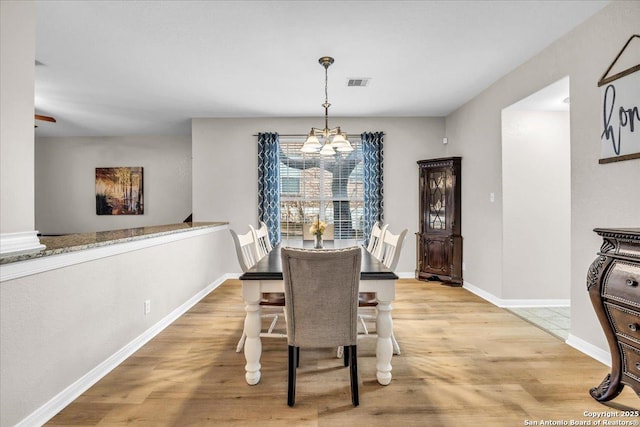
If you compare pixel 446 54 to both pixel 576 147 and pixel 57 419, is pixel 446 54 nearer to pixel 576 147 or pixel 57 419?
pixel 576 147

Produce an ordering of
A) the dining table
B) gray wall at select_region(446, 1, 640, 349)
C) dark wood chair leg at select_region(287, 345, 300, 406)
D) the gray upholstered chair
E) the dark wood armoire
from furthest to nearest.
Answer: the dark wood armoire
gray wall at select_region(446, 1, 640, 349)
the dining table
dark wood chair leg at select_region(287, 345, 300, 406)
the gray upholstered chair

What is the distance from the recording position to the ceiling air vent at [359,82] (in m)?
3.83

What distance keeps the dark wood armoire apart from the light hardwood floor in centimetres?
175

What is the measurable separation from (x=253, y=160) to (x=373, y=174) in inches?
77.3

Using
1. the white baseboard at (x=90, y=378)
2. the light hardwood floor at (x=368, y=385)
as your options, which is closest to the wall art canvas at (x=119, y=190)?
the white baseboard at (x=90, y=378)

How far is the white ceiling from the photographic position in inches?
99.0

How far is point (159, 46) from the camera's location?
3047mm

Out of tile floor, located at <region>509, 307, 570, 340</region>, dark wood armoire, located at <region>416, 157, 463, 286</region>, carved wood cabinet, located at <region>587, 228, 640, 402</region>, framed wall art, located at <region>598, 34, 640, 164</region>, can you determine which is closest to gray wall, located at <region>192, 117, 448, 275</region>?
dark wood armoire, located at <region>416, 157, 463, 286</region>

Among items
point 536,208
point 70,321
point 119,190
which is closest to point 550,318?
point 536,208

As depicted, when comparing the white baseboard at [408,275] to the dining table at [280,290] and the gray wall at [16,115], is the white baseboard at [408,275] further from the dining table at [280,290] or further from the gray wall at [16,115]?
the gray wall at [16,115]

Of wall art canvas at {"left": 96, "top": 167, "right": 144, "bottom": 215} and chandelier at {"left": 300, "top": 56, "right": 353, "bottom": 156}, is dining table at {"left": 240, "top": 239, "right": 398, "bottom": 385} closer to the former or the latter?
chandelier at {"left": 300, "top": 56, "right": 353, "bottom": 156}

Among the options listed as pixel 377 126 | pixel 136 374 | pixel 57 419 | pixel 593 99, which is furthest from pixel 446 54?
pixel 57 419

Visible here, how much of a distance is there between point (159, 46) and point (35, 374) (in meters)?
2.70

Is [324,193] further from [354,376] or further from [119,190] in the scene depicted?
[119,190]
